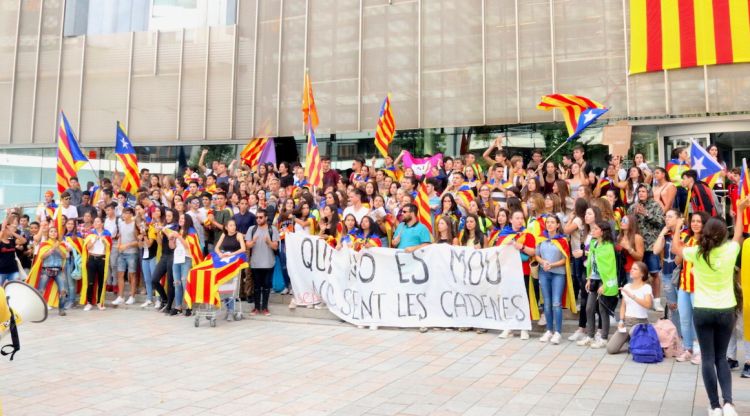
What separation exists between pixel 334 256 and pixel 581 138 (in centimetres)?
977

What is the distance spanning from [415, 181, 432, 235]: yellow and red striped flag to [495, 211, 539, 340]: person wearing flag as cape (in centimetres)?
195

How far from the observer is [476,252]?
9.12 meters

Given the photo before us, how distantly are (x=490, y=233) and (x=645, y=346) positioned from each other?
121 inches

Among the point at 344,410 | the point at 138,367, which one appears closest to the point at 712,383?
the point at 344,410

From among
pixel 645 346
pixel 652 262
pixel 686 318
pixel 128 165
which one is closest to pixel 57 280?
pixel 128 165

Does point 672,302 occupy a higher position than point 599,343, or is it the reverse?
point 672,302

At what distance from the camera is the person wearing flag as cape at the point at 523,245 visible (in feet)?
28.5

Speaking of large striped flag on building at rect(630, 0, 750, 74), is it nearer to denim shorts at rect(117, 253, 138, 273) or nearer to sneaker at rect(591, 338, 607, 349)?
sneaker at rect(591, 338, 607, 349)

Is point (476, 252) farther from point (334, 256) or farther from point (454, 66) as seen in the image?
point (454, 66)

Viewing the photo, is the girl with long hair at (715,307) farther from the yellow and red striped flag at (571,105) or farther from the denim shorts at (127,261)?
the denim shorts at (127,261)

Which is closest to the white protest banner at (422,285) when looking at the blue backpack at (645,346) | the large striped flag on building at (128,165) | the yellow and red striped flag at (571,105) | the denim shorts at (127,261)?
the blue backpack at (645,346)

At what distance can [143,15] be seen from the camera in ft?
74.8

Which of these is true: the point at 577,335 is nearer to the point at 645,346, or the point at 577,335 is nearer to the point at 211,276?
the point at 645,346

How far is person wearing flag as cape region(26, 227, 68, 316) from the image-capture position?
12.0m
